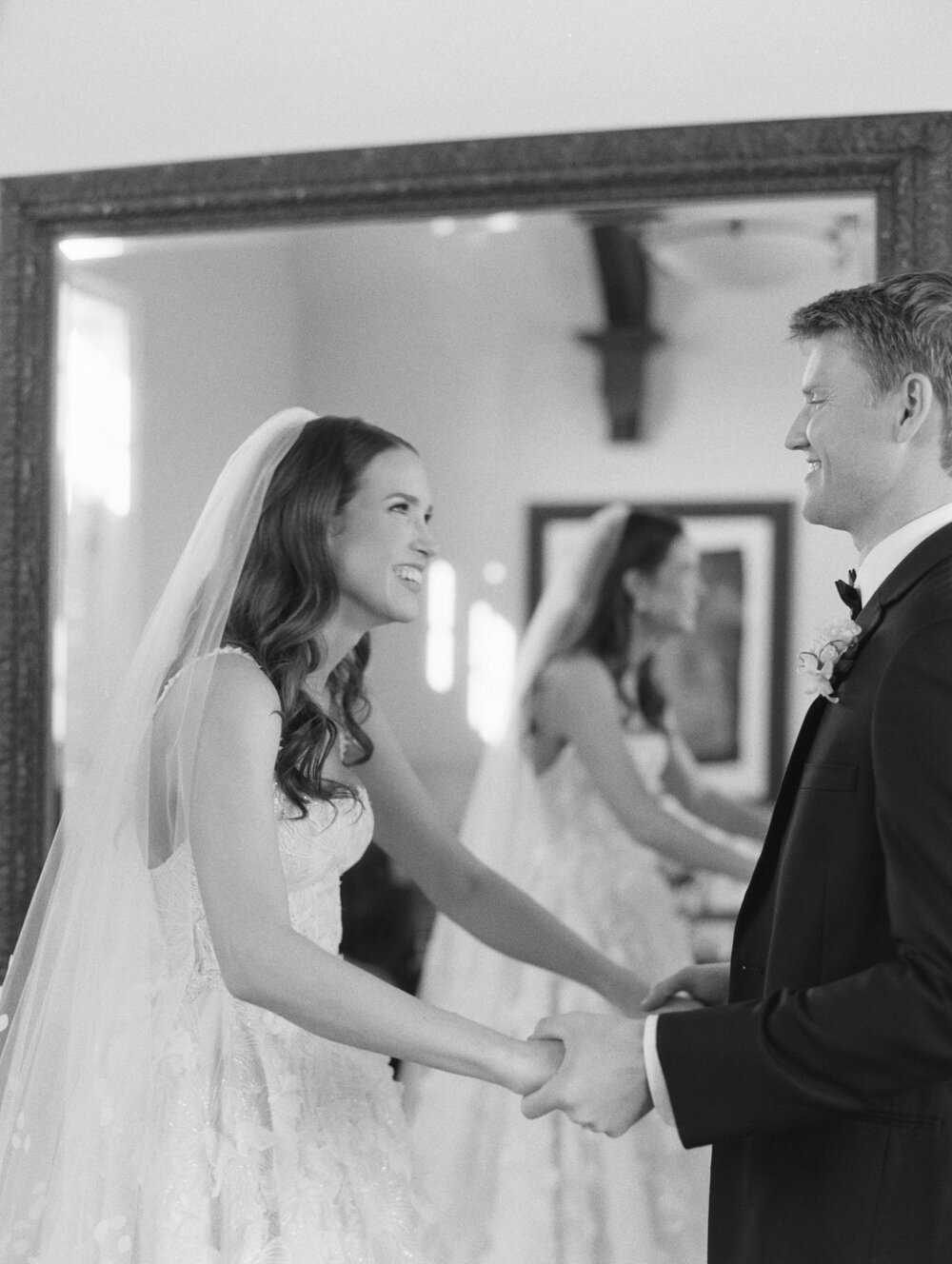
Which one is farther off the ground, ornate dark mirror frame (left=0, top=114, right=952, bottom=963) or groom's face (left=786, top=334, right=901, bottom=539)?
ornate dark mirror frame (left=0, top=114, right=952, bottom=963)

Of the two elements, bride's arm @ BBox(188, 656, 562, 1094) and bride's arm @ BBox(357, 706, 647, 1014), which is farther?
bride's arm @ BBox(357, 706, 647, 1014)

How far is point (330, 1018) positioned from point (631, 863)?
112cm

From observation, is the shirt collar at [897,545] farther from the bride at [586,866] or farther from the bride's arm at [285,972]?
the bride at [586,866]

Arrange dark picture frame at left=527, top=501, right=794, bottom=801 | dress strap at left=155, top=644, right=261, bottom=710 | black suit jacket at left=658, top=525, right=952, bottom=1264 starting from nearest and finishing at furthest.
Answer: black suit jacket at left=658, top=525, right=952, bottom=1264
dress strap at left=155, top=644, right=261, bottom=710
dark picture frame at left=527, top=501, right=794, bottom=801

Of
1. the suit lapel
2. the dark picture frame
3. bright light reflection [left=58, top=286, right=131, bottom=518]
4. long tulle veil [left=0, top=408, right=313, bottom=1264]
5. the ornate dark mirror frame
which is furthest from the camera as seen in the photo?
bright light reflection [left=58, top=286, right=131, bottom=518]

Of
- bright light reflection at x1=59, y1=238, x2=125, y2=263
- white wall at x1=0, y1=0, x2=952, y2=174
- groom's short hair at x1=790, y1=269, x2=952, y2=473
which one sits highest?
white wall at x1=0, y1=0, x2=952, y2=174

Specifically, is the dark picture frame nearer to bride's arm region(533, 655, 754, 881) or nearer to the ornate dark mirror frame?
bride's arm region(533, 655, 754, 881)

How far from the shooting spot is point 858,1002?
60.7 inches

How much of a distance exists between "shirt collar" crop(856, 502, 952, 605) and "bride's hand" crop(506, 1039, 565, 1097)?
28.4 inches

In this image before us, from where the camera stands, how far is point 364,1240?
1.87 m

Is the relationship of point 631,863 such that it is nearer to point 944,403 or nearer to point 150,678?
point 150,678

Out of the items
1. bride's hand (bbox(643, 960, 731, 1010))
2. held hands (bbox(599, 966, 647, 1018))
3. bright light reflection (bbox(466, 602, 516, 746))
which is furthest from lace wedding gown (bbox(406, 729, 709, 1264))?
bride's hand (bbox(643, 960, 731, 1010))

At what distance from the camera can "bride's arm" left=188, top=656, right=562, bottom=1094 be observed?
182cm

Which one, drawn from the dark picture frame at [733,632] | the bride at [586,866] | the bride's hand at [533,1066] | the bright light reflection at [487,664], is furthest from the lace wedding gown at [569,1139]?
the bride's hand at [533,1066]
